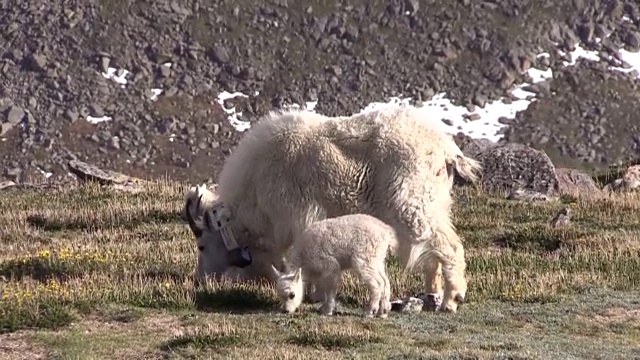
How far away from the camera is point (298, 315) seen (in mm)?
11312

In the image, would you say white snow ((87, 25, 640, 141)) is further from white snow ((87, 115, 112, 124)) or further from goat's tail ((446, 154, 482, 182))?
goat's tail ((446, 154, 482, 182))

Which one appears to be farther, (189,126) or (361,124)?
(189,126)

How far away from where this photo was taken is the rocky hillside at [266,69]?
90.2 m

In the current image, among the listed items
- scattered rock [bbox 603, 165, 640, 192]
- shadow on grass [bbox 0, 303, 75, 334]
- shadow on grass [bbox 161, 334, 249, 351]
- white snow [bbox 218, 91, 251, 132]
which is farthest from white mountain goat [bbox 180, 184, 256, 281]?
white snow [bbox 218, 91, 251, 132]

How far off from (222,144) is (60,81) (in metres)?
15.1

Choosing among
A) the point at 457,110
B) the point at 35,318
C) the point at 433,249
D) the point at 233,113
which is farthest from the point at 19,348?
the point at 457,110

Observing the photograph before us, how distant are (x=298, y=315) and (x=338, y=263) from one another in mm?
687

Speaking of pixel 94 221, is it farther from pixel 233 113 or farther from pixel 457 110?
pixel 457 110

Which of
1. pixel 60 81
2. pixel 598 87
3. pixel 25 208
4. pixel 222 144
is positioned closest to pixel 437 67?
pixel 598 87

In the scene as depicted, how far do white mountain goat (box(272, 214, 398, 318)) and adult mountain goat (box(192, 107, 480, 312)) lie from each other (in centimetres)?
69

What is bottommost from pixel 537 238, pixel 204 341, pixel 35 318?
pixel 35 318

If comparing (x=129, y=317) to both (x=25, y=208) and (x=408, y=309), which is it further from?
(x=25, y=208)

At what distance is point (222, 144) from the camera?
90875mm

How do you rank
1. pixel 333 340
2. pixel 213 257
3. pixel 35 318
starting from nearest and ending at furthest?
pixel 333 340
pixel 35 318
pixel 213 257
